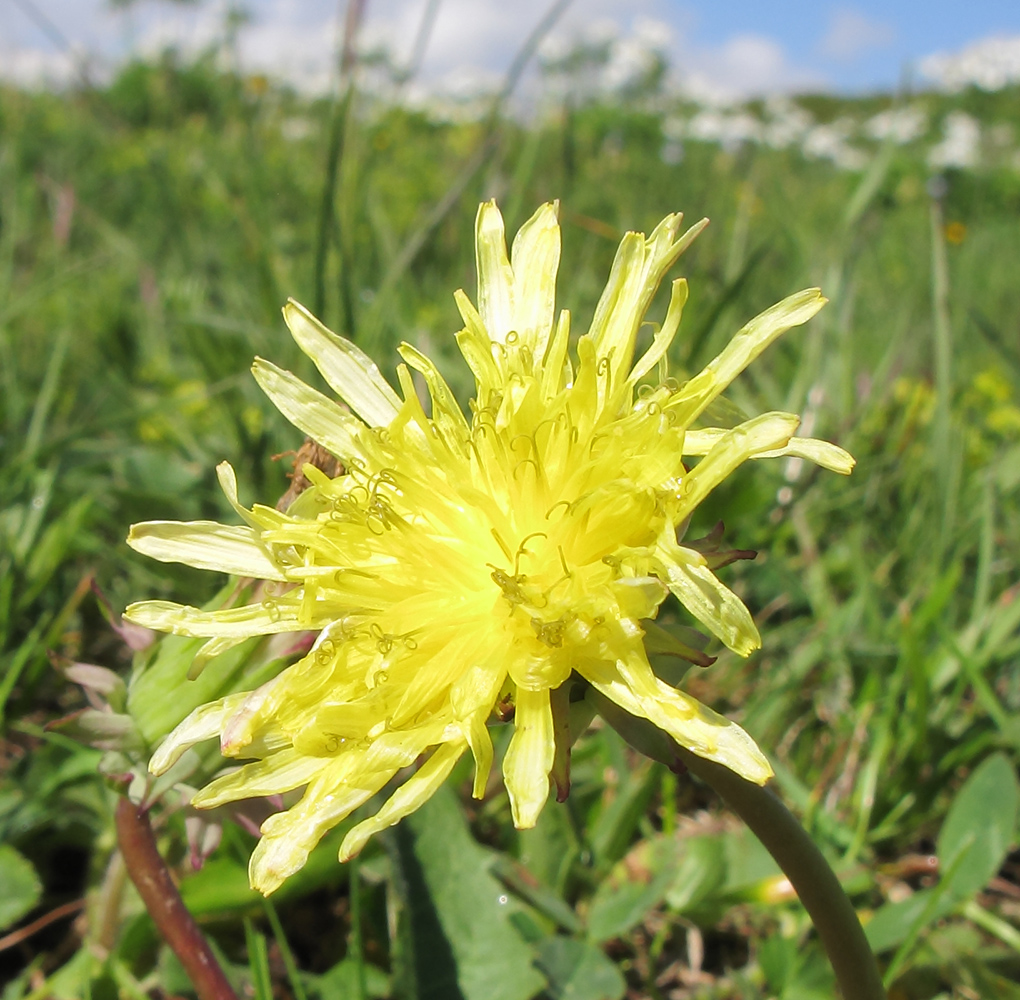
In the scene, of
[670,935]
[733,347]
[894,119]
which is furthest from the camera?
[894,119]

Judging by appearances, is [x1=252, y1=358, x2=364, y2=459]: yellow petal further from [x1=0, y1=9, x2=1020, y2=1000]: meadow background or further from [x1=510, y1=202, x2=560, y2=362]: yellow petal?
[x1=0, y1=9, x2=1020, y2=1000]: meadow background

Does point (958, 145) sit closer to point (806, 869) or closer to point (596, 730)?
point (596, 730)

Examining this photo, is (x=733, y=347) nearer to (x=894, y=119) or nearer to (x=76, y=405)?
(x=894, y=119)

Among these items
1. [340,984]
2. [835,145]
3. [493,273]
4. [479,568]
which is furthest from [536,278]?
[835,145]

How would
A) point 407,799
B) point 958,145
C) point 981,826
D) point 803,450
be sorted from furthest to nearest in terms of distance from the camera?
point 958,145, point 981,826, point 803,450, point 407,799

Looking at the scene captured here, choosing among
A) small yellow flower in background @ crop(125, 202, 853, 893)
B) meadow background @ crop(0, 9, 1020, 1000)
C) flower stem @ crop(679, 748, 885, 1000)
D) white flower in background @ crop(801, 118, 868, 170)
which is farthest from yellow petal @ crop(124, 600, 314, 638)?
white flower in background @ crop(801, 118, 868, 170)

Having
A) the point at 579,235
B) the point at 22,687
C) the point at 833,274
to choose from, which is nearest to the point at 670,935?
the point at 22,687
